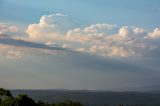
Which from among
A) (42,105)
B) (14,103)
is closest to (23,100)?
(14,103)

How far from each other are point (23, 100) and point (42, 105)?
9613 mm

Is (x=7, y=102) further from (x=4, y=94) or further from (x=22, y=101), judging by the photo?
(x=4, y=94)

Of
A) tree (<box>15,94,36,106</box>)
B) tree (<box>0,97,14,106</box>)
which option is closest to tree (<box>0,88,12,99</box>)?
tree (<box>0,97,14,106</box>)

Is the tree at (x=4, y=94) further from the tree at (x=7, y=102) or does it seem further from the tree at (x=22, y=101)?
the tree at (x=22, y=101)

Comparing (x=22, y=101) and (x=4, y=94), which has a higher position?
(x=4, y=94)

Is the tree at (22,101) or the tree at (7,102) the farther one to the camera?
the tree at (22,101)

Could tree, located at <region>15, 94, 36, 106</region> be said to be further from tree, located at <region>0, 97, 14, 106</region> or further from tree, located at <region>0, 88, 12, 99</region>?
tree, located at <region>0, 88, 12, 99</region>

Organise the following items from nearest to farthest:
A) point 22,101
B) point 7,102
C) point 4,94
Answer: point 7,102 < point 22,101 < point 4,94

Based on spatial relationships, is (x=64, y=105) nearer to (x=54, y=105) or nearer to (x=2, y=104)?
(x=54, y=105)

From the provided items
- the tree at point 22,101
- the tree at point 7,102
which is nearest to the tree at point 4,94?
the tree at point 7,102

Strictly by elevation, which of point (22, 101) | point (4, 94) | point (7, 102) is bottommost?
point (7, 102)

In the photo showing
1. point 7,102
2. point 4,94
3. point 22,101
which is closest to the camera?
point 7,102

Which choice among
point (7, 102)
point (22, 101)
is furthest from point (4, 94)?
point (7, 102)

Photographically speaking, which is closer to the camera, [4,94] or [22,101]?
[22,101]
